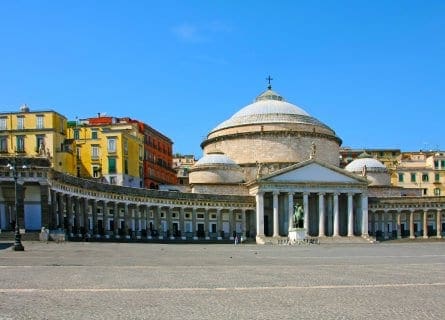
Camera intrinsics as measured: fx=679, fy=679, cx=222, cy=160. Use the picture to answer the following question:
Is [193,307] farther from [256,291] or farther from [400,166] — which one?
[400,166]

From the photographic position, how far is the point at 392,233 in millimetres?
112000

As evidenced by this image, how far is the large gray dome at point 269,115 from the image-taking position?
118m

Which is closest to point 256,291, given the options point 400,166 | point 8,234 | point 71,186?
point 8,234

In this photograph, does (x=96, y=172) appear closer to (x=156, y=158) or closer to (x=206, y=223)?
(x=206, y=223)

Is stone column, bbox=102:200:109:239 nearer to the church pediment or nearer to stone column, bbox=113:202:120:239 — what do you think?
stone column, bbox=113:202:120:239

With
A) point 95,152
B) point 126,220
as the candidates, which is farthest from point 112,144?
point 126,220

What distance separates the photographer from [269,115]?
11888 cm

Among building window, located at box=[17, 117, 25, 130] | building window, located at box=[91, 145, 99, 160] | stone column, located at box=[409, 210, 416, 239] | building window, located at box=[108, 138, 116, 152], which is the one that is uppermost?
building window, located at box=[17, 117, 25, 130]

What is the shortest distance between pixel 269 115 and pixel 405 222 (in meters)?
29.3

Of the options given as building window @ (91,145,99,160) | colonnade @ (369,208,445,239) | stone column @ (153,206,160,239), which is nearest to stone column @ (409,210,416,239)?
colonnade @ (369,208,445,239)

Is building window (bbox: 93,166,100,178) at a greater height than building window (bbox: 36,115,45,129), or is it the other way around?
building window (bbox: 36,115,45,129)

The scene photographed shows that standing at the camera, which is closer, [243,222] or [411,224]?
[243,222]

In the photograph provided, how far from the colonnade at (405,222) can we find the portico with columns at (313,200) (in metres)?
7.89

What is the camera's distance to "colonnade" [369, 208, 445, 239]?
4350 inches
